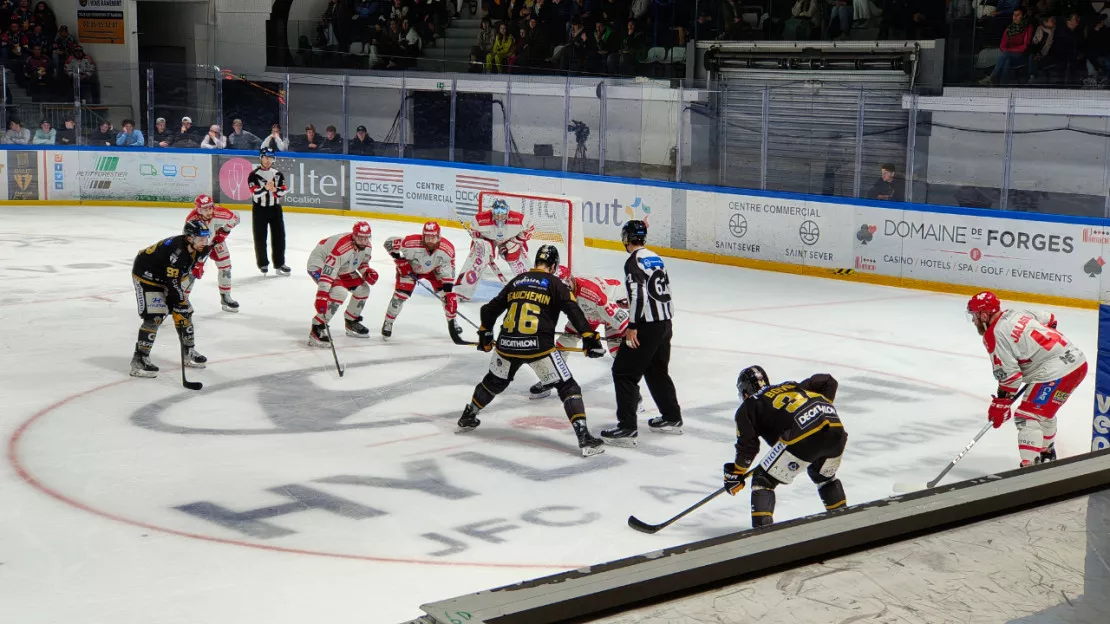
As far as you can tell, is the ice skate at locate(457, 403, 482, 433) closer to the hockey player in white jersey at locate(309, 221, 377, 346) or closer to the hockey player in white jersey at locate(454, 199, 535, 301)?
the hockey player in white jersey at locate(309, 221, 377, 346)

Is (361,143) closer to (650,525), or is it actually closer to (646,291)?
(646,291)

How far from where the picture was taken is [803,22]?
2100 cm

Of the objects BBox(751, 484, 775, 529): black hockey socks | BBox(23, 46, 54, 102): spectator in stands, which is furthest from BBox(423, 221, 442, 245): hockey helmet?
BBox(23, 46, 54, 102): spectator in stands

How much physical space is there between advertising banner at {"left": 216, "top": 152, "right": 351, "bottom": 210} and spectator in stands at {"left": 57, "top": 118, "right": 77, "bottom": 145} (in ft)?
8.22

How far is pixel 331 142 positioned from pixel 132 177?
3.60 meters

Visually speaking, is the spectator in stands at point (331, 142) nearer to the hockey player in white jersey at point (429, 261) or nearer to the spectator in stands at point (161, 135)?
the spectator in stands at point (161, 135)

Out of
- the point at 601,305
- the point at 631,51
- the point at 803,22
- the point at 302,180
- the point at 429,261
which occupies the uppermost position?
the point at 803,22

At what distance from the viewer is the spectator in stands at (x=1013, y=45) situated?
17.3 m

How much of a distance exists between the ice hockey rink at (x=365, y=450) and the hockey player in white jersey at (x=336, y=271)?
0.37 metres

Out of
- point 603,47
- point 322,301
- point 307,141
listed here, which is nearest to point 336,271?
point 322,301

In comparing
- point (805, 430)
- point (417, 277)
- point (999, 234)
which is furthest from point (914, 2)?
point (805, 430)

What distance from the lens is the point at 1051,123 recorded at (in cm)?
1448

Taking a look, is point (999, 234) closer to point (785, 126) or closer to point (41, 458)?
point (785, 126)

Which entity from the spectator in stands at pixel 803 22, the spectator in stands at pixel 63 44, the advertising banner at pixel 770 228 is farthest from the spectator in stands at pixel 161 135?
the spectator in stands at pixel 803 22
